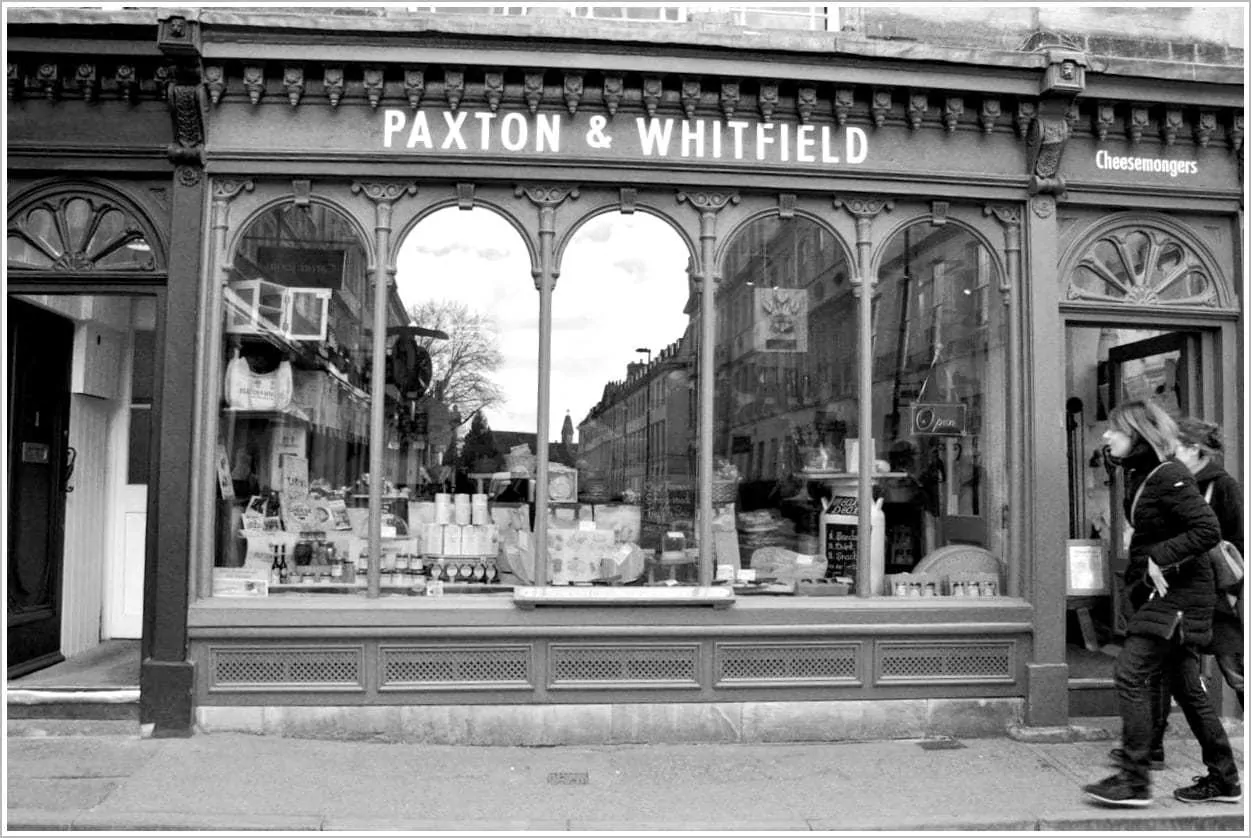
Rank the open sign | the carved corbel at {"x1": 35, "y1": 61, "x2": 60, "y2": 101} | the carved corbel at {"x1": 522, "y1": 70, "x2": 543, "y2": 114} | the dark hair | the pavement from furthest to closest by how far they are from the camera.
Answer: the open sign
the carved corbel at {"x1": 522, "y1": 70, "x2": 543, "y2": 114}
the carved corbel at {"x1": 35, "y1": 61, "x2": 60, "y2": 101}
the dark hair
the pavement

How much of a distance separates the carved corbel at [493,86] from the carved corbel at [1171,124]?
15.7ft

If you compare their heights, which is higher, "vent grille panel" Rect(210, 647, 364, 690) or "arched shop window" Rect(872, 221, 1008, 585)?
"arched shop window" Rect(872, 221, 1008, 585)

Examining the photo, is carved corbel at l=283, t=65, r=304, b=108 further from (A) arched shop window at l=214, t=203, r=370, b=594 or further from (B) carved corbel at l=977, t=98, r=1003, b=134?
(B) carved corbel at l=977, t=98, r=1003, b=134

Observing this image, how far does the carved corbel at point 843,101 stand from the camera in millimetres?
7156

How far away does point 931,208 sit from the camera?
24.5ft

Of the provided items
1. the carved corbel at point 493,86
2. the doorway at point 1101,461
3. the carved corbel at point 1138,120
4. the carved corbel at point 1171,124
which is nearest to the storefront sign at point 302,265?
the carved corbel at point 493,86

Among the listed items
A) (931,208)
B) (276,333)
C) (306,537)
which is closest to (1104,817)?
(931,208)

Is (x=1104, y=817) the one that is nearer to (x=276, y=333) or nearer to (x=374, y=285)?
(x=374, y=285)

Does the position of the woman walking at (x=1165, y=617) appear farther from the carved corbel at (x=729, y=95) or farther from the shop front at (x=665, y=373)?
the carved corbel at (x=729, y=95)

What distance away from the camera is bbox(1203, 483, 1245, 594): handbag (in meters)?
5.74

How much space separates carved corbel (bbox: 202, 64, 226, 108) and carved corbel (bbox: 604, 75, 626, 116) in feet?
8.38

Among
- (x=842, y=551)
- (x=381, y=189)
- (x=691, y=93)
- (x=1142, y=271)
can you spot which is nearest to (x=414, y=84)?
(x=381, y=189)

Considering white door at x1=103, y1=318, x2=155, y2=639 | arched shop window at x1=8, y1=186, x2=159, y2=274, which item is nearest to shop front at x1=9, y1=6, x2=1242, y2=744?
arched shop window at x1=8, y1=186, x2=159, y2=274

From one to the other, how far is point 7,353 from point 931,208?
6.79 m
